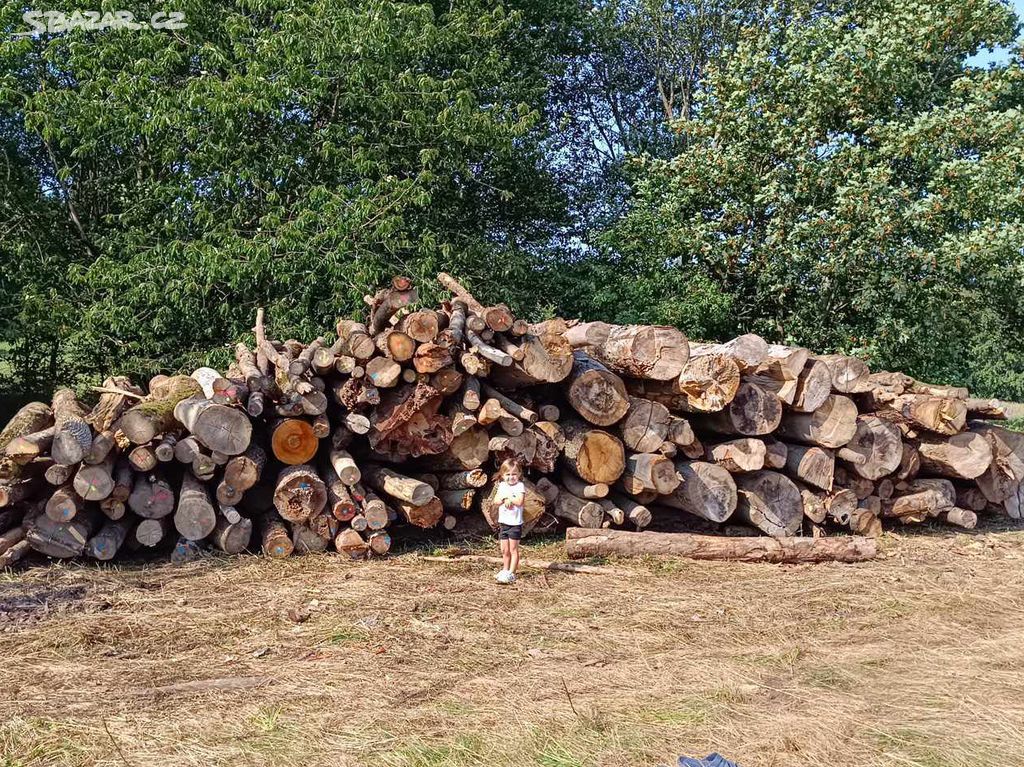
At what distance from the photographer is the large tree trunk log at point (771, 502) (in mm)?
8430

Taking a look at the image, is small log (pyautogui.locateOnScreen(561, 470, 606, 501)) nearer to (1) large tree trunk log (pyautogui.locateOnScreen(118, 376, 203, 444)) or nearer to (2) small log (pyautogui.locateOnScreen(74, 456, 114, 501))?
(1) large tree trunk log (pyautogui.locateOnScreen(118, 376, 203, 444))

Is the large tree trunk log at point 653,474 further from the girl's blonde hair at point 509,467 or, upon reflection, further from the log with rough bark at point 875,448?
the log with rough bark at point 875,448

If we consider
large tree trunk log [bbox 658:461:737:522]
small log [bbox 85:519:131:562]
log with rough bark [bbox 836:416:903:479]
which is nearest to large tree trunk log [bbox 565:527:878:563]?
large tree trunk log [bbox 658:461:737:522]

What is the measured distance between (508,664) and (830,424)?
15.4 ft

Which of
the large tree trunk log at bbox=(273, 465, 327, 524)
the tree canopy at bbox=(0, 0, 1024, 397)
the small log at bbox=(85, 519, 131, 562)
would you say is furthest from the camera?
the tree canopy at bbox=(0, 0, 1024, 397)

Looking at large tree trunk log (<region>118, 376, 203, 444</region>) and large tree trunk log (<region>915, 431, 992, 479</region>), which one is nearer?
large tree trunk log (<region>118, 376, 203, 444</region>)

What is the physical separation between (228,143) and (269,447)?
661cm

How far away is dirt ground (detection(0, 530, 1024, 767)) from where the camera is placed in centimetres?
396

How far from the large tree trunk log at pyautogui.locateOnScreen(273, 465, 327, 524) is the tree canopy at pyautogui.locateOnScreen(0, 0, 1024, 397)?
5067mm

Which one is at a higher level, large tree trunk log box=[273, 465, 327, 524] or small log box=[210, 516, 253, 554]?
large tree trunk log box=[273, 465, 327, 524]

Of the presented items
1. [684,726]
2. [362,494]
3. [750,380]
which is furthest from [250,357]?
[684,726]

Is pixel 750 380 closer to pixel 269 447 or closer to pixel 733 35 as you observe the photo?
pixel 269 447

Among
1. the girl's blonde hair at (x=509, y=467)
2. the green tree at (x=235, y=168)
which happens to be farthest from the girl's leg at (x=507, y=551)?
the green tree at (x=235, y=168)

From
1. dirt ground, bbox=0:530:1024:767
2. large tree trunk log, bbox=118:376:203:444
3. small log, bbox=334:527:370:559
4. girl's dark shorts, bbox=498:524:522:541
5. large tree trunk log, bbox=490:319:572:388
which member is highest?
large tree trunk log, bbox=490:319:572:388
